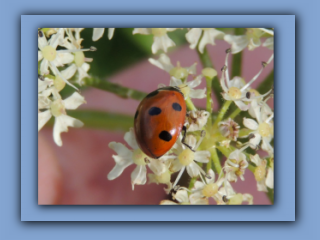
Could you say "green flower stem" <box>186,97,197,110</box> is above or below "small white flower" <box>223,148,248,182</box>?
above

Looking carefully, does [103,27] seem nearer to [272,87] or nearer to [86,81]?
[86,81]

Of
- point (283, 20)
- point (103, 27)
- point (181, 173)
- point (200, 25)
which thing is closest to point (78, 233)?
point (181, 173)

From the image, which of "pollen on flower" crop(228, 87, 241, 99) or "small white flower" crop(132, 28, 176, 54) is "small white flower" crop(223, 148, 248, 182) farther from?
"small white flower" crop(132, 28, 176, 54)

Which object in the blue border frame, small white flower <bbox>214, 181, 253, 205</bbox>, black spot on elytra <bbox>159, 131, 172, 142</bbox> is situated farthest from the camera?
the blue border frame

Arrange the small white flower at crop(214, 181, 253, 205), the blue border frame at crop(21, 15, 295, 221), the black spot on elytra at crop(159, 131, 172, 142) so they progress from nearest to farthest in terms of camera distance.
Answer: the black spot on elytra at crop(159, 131, 172, 142), the small white flower at crop(214, 181, 253, 205), the blue border frame at crop(21, 15, 295, 221)

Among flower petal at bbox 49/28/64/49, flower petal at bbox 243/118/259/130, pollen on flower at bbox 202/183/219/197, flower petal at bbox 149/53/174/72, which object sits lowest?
pollen on flower at bbox 202/183/219/197

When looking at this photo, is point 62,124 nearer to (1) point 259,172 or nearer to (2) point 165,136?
(2) point 165,136

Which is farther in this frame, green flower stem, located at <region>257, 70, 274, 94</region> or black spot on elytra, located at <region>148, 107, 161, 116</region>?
green flower stem, located at <region>257, 70, 274, 94</region>

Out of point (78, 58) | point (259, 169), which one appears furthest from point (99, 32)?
point (259, 169)

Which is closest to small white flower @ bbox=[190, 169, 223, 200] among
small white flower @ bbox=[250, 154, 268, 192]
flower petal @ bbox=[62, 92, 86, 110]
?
small white flower @ bbox=[250, 154, 268, 192]
